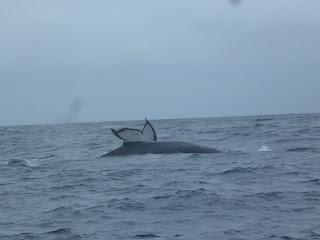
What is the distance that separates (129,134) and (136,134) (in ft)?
0.91

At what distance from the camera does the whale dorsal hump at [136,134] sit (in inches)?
759

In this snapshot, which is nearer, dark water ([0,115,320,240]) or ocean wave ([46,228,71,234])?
dark water ([0,115,320,240])

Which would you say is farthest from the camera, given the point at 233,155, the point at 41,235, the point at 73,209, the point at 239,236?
the point at 233,155

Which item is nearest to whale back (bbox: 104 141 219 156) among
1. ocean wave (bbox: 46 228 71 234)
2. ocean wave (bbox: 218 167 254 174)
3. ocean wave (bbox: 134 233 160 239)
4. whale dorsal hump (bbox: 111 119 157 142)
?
whale dorsal hump (bbox: 111 119 157 142)

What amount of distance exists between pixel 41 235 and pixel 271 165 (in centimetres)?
999

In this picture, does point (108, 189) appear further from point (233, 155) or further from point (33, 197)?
point (233, 155)

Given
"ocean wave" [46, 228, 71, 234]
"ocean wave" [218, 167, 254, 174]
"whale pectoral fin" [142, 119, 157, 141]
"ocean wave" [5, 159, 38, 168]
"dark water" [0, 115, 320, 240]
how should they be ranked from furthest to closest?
"ocean wave" [5, 159, 38, 168] → "whale pectoral fin" [142, 119, 157, 141] → "ocean wave" [218, 167, 254, 174] → "ocean wave" [46, 228, 71, 234] → "dark water" [0, 115, 320, 240]

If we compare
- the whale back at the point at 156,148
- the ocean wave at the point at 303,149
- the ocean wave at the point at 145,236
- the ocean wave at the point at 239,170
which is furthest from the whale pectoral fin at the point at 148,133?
the ocean wave at the point at 145,236

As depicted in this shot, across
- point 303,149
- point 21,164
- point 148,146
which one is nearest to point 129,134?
point 148,146

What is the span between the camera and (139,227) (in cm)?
909

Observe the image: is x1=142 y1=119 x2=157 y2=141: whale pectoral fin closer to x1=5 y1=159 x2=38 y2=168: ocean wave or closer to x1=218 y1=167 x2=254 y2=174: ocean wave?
x1=5 y1=159 x2=38 y2=168: ocean wave

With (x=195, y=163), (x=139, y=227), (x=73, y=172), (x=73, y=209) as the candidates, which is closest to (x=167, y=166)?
(x=195, y=163)

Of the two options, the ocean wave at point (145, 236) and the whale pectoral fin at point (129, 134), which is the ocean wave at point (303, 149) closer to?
the whale pectoral fin at point (129, 134)

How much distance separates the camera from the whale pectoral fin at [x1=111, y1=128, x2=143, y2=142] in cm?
1920
